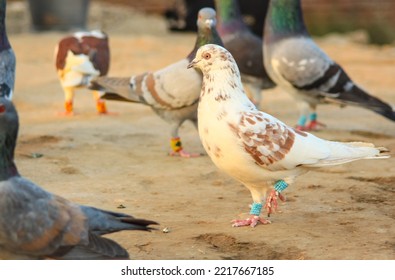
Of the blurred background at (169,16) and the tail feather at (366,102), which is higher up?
the tail feather at (366,102)

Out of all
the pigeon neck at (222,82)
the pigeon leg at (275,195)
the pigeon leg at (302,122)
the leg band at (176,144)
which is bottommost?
the pigeon leg at (302,122)

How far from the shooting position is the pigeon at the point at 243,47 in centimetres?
950

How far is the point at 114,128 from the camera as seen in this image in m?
9.13

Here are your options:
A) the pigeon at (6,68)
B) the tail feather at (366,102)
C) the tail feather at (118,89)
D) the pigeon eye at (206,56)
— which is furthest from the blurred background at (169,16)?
the pigeon eye at (206,56)

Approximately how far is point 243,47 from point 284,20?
0.69 meters

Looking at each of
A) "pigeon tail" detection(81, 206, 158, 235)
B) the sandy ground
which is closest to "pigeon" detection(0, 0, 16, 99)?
the sandy ground

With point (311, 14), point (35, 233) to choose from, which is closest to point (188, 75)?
point (35, 233)

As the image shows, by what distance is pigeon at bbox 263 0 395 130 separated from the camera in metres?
8.66

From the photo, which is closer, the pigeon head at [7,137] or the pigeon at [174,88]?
the pigeon head at [7,137]

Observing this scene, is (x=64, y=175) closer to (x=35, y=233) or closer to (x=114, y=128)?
(x=114, y=128)

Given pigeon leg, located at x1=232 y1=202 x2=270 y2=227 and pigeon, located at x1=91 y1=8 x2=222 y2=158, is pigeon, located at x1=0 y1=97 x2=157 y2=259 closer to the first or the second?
pigeon leg, located at x1=232 y1=202 x2=270 y2=227

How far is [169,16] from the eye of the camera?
62.0 feet

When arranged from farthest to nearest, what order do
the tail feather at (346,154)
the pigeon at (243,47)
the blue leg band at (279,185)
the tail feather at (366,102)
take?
1. the pigeon at (243,47)
2. the tail feather at (366,102)
3. the blue leg band at (279,185)
4. the tail feather at (346,154)

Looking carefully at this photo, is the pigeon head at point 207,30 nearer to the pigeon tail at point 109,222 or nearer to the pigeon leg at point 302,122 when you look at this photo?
the pigeon leg at point 302,122
